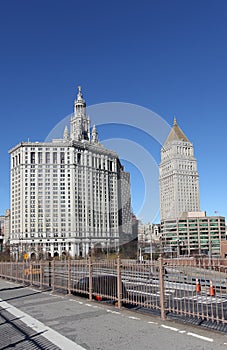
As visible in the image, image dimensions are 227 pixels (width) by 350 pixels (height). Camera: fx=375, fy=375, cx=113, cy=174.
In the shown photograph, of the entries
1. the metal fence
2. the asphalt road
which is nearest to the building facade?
the metal fence

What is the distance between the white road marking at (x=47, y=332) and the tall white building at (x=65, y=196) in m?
130

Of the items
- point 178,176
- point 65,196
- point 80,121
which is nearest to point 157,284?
point 65,196

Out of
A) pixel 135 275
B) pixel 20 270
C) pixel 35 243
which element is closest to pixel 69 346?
pixel 135 275

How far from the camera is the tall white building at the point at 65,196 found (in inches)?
5586

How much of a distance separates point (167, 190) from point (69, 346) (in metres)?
159

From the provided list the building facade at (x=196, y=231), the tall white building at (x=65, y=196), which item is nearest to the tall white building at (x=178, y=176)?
the building facade at (x=196, y=231)

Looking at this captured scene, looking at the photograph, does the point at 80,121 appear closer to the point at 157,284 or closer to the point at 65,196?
the point at 65,196

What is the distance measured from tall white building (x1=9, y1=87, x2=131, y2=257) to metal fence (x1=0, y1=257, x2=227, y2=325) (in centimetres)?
12740

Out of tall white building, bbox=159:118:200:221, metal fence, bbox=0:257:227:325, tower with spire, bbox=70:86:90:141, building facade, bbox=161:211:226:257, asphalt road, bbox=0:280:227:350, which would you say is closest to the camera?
asphalt road, bbox=0:280:227:350

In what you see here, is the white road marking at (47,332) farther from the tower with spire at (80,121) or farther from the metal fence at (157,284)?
the tower with spire at (80,121)

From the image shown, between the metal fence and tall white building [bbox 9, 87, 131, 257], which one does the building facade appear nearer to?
tall white building [bbox 9, 87, 131, 257]

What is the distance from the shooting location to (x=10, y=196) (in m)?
150

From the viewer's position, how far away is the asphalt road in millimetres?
7047

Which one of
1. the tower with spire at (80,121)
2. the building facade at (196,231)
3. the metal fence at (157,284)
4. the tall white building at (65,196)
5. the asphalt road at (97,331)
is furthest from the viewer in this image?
the tower with spire at (80,121)
